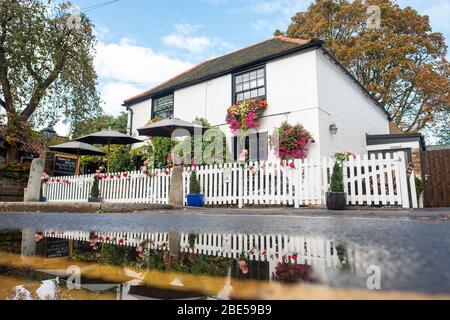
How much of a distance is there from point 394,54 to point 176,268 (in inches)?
866

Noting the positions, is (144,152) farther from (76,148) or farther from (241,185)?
(241,185)

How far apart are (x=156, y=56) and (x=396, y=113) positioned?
679 inches

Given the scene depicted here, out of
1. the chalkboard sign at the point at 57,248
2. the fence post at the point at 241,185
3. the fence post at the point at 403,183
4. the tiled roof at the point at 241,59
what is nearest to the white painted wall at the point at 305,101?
the tiled roof at the point at 241,59

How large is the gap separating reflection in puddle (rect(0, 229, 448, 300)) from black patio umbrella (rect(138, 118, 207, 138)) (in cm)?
779

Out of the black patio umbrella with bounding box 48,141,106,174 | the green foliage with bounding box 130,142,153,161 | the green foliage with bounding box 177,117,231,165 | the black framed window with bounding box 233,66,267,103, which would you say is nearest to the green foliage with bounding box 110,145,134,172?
the green foliage with bounding box 130,142,153,161

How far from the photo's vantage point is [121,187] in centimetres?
1012

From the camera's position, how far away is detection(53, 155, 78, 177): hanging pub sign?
13359 mm

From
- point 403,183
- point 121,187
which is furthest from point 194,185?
point 403,183

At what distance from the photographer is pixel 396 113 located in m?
20.1

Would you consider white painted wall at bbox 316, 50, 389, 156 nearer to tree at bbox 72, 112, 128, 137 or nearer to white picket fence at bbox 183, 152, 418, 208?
white picket fence at bbox 183, 152, 418, 208

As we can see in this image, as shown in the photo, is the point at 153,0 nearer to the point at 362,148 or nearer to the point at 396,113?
the point at 362,148

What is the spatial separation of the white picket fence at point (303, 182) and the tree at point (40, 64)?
12.2 m

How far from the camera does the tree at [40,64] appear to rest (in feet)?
49.6
